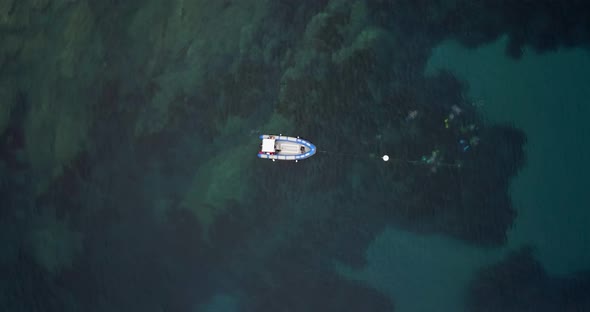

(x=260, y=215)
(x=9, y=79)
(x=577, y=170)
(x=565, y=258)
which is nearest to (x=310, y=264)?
(x=260, y=215)

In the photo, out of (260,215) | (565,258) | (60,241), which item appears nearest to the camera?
(565,258)

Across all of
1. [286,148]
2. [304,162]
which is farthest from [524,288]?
[286,148]

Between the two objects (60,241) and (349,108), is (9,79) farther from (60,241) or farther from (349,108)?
(349,108)

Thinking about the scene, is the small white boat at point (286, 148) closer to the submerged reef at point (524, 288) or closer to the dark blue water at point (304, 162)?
the dark blue water at point (304, 162)

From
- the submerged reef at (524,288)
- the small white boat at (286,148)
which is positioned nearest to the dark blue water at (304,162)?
the submerged reef at (524,288)

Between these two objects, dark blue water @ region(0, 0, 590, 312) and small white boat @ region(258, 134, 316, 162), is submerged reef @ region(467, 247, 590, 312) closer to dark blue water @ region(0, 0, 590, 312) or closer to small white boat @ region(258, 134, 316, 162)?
dark blue water @ region(0, 0, 590, 312)
